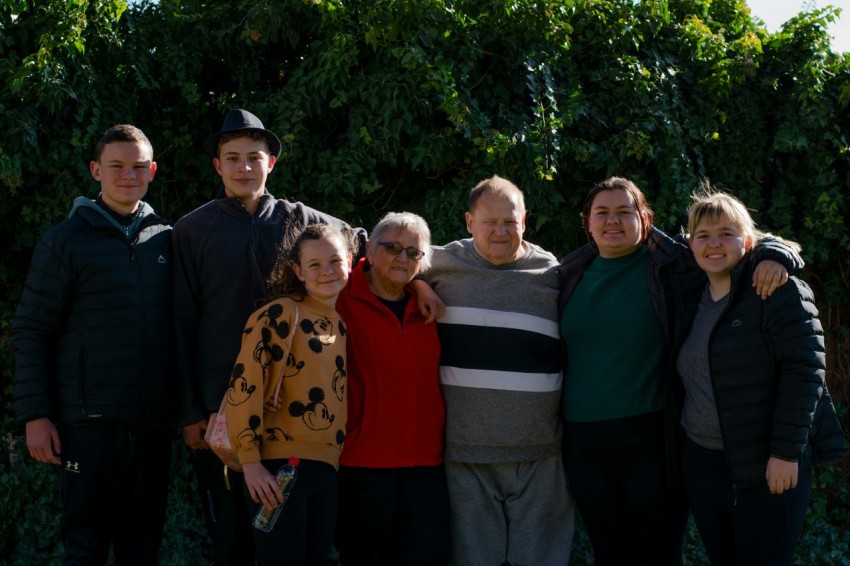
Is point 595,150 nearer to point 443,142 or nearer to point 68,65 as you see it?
point 443,142

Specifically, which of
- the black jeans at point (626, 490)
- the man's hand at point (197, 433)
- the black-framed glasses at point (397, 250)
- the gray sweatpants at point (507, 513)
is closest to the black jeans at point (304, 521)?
the man's hand at point (197, 433)


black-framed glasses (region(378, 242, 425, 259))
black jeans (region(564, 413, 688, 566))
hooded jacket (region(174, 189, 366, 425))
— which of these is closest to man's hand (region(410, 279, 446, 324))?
black-framed glasses (region(378, 242, 425, 259))

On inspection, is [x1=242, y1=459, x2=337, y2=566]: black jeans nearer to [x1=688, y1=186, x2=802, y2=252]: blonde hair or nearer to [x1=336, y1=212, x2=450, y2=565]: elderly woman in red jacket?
[x1=336, y1=212, x2=450, y2=565]: elderly woman in red jacket

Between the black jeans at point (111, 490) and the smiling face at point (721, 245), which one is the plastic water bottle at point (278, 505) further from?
the smiling face at point (721, 245)

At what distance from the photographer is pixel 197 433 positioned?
12.1 ft

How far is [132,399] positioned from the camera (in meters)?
3.64

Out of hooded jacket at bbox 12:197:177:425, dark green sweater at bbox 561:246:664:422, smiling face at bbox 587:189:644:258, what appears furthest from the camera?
smiling face at bbox 587:189:644:258

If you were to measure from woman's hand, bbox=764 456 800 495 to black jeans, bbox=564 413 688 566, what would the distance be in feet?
1.72

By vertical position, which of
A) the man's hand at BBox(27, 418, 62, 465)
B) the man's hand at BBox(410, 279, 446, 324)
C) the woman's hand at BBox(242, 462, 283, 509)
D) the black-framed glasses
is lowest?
the woman's hand at BBox(242, 462, 283, 509)

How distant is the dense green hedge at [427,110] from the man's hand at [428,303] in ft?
4.40

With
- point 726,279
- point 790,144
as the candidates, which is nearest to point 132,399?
point 726,279

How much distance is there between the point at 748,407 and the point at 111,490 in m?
2.60

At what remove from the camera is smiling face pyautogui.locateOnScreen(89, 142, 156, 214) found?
3773 millimetres

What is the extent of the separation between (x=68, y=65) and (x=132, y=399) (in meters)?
2.17
